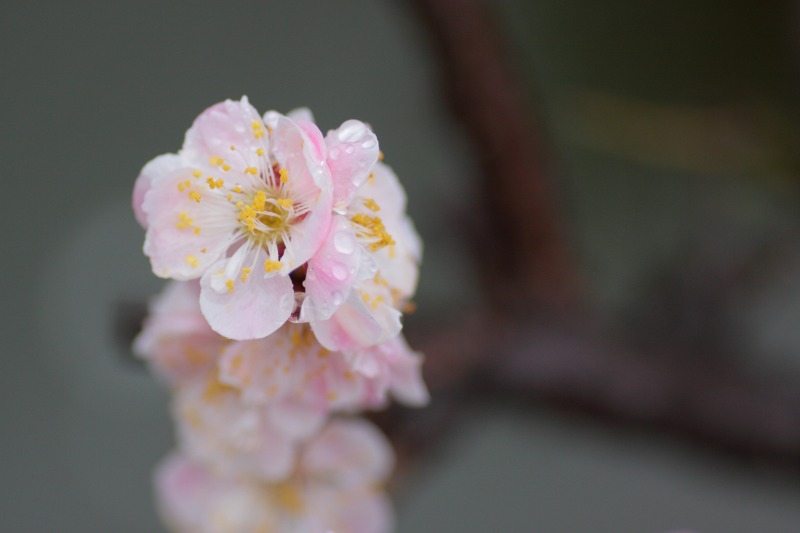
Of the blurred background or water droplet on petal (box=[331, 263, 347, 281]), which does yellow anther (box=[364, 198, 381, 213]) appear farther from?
the blurred background

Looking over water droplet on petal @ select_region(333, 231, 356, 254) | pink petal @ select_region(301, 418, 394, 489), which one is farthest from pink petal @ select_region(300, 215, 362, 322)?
pink petal @ select_region(301, 418, 394, 489)

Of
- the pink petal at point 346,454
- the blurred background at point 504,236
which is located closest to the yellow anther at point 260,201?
the pink petal at point 346,454

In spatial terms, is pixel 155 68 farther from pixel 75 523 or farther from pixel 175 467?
pixel 175 467

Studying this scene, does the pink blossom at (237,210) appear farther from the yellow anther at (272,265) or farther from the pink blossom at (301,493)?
the pink blossom at (301,493)

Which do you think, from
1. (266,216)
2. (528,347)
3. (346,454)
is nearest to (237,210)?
(266,216)

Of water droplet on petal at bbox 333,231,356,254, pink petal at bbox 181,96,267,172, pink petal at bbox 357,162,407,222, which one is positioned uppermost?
pink petal at bbox 181,96,267,172

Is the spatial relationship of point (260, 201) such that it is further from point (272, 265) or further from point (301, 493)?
point (301, 493)
